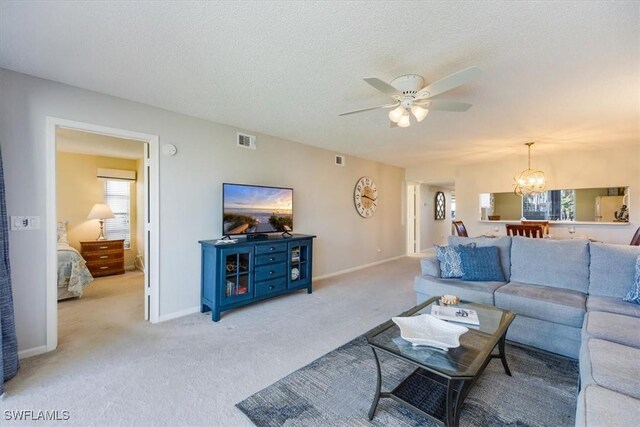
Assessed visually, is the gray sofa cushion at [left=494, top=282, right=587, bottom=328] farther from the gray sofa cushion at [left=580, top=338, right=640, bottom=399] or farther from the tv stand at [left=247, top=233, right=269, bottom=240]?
the tv stand at [left=247, top=233, right=269, bottom=240]

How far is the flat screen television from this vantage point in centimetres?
352

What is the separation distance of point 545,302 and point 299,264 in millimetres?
2845

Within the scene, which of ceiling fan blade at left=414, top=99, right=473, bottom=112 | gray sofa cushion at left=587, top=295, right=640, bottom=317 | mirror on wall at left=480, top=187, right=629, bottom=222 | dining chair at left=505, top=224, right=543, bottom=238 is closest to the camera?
gray sofa cushion at left=587, top=295, right=640, bottom=317

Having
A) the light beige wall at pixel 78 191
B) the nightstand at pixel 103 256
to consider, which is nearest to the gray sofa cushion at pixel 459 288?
the nightstand at pixel 103 256

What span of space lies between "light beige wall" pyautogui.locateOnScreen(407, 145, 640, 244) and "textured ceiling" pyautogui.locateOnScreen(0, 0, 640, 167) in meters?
1.93

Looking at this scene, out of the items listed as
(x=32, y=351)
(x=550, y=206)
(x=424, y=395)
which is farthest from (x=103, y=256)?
(x=550, y=206)

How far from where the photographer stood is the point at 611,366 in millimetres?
1459

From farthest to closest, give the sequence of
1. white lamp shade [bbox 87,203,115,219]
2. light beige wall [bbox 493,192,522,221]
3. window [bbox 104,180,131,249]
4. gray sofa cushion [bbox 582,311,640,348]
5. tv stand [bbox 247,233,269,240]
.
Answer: light beige wall [bbox 493,192,522,221], window [bbox 104,180,131,249], white lamp shade [bbox 87,203,115,219], tv stand [bbox 247,233,269,240], gray sofa cushion [bbox 582,311,640,348]

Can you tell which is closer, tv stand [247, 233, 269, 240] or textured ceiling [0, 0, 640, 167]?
textured ceiling [0, 0, 640, 167]

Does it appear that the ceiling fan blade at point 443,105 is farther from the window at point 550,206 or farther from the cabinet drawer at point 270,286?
the window at point 550,206

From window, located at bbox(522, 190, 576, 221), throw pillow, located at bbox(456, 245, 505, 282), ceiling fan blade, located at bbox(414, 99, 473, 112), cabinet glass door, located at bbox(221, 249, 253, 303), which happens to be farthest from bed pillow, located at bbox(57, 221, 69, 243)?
window, located at bbox(522, 190, 576, 221)

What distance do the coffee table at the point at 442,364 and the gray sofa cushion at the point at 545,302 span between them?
59cm

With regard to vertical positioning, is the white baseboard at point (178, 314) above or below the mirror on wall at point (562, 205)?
below

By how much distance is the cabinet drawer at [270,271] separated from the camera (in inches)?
141
